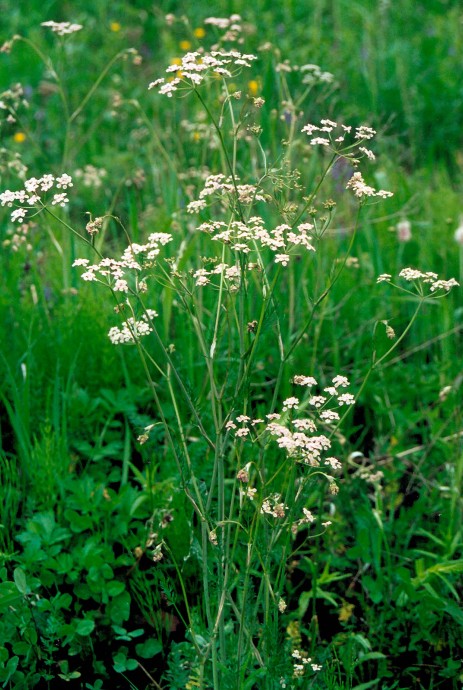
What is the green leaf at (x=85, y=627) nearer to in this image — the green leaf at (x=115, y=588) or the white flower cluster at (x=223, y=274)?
the green leaf at (x=115, y=588)

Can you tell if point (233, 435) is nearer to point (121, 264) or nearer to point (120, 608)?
point (121, 264)

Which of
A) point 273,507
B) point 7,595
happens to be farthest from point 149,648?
point 273,507

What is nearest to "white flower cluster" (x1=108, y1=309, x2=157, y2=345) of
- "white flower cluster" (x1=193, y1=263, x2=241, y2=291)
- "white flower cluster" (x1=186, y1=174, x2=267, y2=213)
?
"white flower cluster" (x1=193, y1=263, x2=241, y2=291)

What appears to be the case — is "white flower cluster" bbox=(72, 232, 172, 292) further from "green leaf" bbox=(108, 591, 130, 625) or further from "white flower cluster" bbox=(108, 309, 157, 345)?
"green leaf" bbox=(108, 591, 130, 625)

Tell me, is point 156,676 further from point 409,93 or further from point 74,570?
point 409,93

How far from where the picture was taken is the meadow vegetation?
1.64 m

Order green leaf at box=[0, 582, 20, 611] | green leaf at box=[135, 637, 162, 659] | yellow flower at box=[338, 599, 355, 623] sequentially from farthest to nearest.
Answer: yellow flower at box=[338, 599, 355, 623]
green leaf at box=[135, 637, 162, 659]
green leaf at box=[0, 582, 20, 611]

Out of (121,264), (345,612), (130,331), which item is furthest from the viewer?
(345,612)

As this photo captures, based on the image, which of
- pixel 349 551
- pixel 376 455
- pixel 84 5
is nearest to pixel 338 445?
pixel 376 455

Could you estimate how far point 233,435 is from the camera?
167cm

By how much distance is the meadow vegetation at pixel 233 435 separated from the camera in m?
1.64

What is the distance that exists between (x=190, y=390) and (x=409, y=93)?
10.8ft

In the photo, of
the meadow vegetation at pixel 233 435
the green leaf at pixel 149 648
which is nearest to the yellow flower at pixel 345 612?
the meadow vegetation at pixel 233 435

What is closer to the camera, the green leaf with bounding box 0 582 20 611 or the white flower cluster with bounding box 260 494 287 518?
the white flower cluster with bounding box 260 494 287 518
